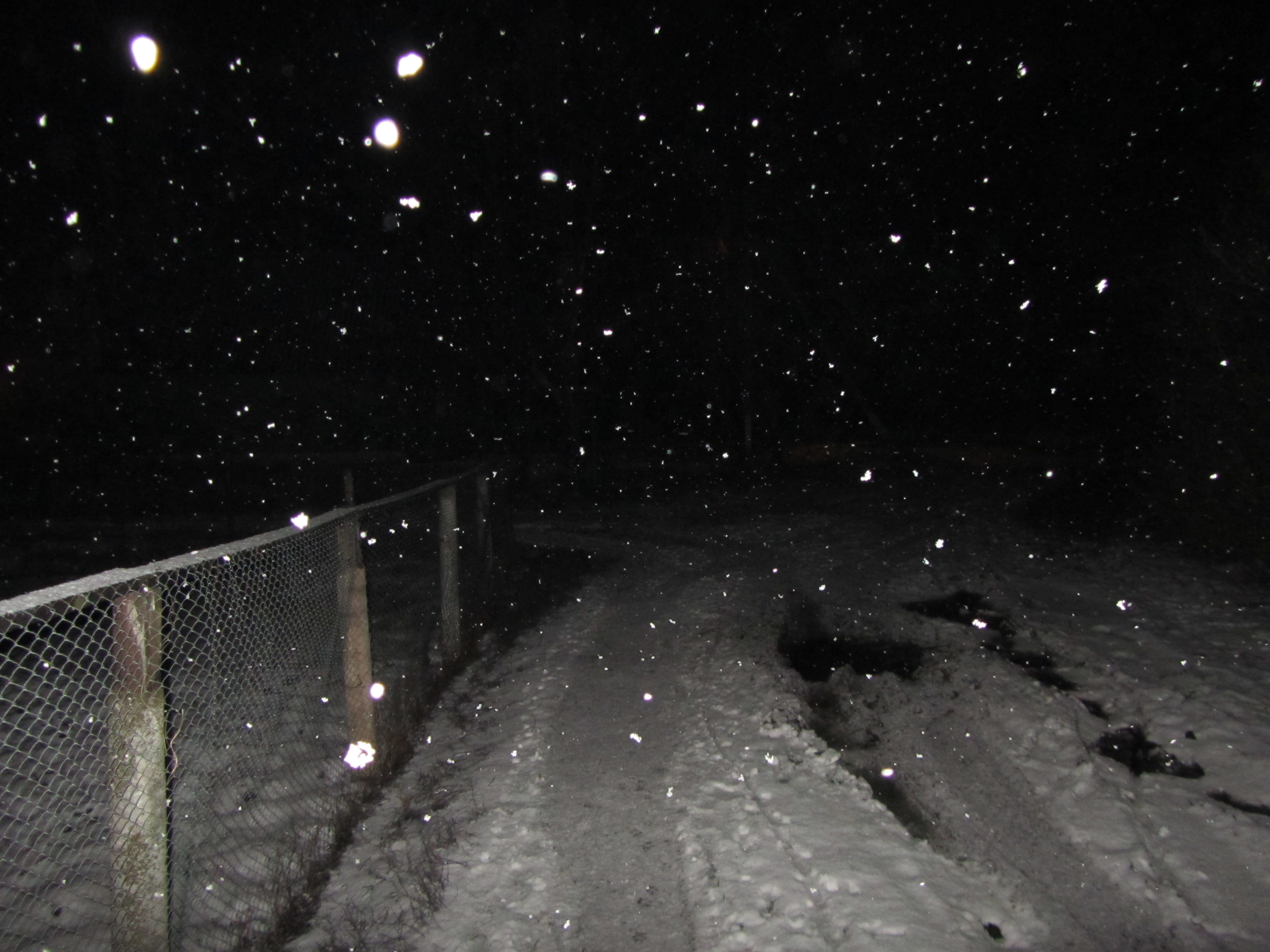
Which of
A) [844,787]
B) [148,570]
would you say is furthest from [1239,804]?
[148,570]

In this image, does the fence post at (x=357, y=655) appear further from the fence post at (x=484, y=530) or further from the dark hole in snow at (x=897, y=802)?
the fence post at (x=484, y=530)

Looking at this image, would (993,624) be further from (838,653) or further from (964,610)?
(838,653)

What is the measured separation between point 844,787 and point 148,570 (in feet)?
12.1

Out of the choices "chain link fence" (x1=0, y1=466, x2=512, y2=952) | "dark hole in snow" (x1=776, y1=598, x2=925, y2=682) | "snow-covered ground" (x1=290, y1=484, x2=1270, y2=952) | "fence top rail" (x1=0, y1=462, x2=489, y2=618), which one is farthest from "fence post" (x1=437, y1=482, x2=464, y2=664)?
"dark hole in snow" (x1=776, y1=598, x2=925, y2=682)

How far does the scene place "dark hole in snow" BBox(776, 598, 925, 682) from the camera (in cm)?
627

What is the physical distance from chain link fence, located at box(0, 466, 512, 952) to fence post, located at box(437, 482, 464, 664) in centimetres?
2

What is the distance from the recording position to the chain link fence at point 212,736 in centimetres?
254

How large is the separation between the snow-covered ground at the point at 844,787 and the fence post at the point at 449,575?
0.38m

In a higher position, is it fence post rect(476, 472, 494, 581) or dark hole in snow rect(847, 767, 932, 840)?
fence post rect(476, 472, 494, 581)

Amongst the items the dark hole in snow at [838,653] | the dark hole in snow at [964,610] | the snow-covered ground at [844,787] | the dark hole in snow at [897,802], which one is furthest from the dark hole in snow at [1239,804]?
the dark hole in snow at [964,610]

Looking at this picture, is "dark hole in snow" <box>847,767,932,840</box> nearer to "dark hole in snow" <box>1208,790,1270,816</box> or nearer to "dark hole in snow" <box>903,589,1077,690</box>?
"dark hole in snow" <box>1208,790,1270,816</box>

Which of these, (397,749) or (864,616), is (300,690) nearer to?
(397,749)

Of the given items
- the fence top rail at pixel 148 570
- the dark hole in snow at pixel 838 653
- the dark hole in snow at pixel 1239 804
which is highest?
the fence top rail at pixel 148 570

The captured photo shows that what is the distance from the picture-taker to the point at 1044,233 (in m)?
22.6
